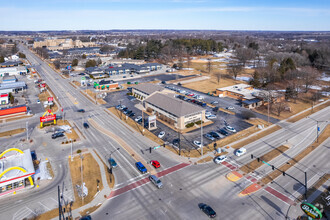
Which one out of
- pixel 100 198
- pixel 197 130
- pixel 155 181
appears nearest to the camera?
pixel 100 198

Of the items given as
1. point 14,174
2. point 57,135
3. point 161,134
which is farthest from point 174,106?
point 14,174

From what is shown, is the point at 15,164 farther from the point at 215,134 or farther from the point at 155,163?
the point at 215,134

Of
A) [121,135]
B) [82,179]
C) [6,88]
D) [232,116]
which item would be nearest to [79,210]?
[82,179]

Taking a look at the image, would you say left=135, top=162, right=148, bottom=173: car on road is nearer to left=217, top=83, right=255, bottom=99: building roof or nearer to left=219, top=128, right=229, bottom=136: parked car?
left=219, top=128, right=229, bottom=136: parked car

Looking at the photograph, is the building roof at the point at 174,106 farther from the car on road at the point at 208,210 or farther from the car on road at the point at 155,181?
the car on road at the point at 208,210

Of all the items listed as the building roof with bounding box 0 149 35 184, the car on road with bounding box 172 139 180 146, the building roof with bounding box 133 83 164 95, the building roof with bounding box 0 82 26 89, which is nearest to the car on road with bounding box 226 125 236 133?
the car on road with bounding box 172 139 180 146

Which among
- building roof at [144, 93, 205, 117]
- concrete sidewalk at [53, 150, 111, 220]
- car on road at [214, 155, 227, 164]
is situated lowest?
concrete sidewalk at [53, 150, 111, 220]

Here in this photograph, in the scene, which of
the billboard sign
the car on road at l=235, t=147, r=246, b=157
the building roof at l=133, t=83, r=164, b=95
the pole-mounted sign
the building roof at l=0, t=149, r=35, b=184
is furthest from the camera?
the building roof at l=133, t=83, r=164, b=95
